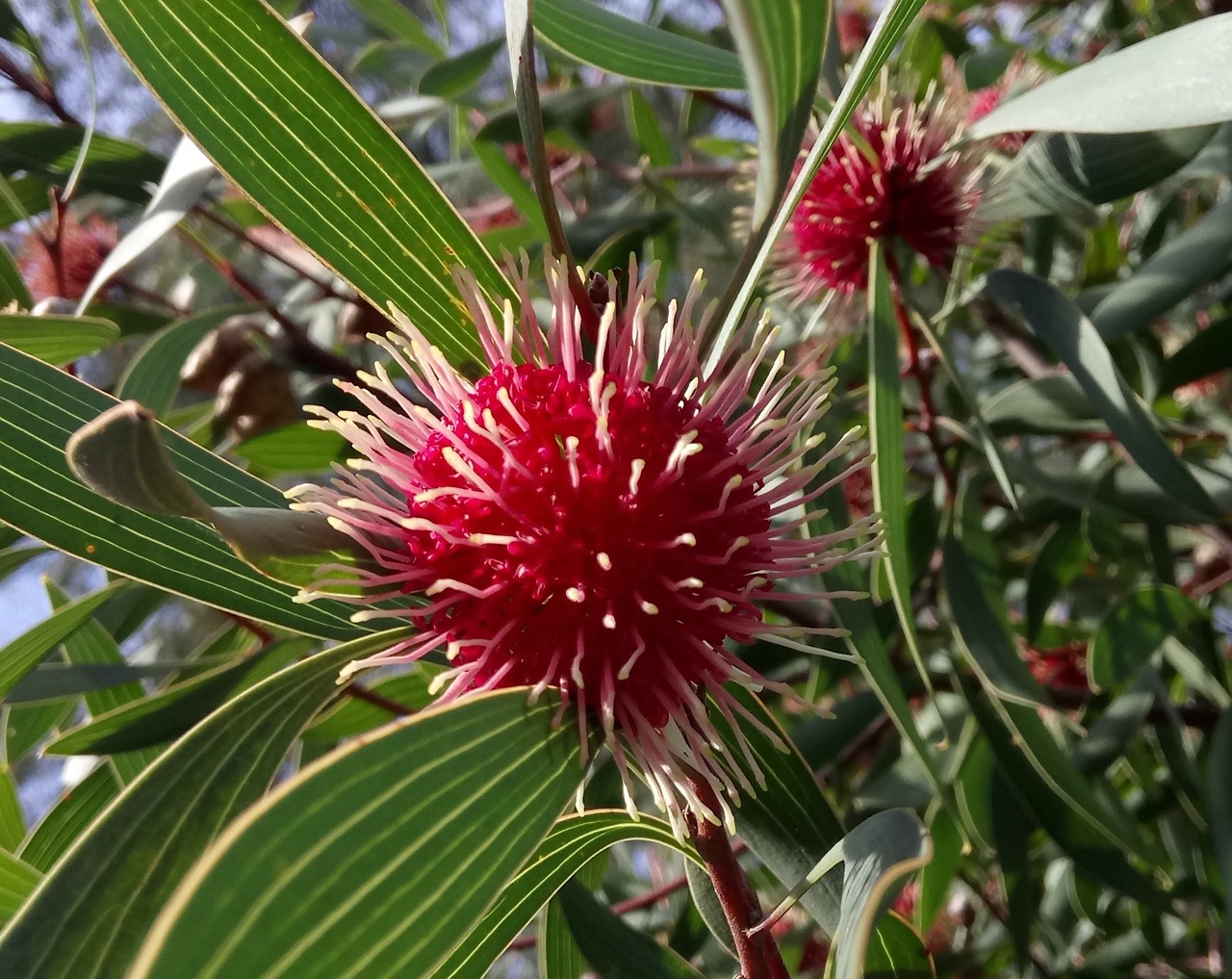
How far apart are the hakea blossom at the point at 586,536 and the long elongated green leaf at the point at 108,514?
5 centimetres

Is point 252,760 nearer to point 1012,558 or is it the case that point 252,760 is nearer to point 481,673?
point 481,673

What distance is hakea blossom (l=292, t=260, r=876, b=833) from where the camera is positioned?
0.57 metres

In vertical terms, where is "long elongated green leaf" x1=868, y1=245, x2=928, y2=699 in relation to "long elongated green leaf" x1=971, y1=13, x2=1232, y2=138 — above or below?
below

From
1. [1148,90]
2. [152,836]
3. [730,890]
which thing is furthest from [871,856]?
[1148,90]

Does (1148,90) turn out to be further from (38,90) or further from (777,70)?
(38,90)

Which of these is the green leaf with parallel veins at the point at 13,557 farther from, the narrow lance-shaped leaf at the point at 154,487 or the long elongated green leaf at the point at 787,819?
the long elongated green leaf at the point at 787,819

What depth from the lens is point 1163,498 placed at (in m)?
1.05

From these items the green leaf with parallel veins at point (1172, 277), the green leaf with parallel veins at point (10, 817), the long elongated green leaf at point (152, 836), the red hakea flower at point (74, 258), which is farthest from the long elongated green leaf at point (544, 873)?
the red hakea flower at point (74, 258)

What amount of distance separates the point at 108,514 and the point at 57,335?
336mm

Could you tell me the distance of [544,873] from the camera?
0.71 metres

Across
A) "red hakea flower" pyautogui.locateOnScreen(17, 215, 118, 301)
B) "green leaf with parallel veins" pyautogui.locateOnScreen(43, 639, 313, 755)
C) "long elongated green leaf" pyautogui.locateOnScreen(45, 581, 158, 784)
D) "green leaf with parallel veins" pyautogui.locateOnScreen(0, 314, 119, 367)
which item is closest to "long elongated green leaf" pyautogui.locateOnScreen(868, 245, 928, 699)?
"green leaf with parallel veins" pyautogui.locateOnScreen(43, 639, 313, 755)

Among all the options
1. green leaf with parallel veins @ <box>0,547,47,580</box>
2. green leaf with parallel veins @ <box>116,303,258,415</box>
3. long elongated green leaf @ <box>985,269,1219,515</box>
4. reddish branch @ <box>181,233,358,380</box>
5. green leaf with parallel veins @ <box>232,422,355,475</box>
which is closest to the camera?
long elongated green leaf @ <box>985,269,1219,515</box>

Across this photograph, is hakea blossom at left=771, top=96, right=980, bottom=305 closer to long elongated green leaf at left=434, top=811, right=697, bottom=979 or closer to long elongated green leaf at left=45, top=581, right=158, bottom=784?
long elongated green leaf at left=434, top=811, right=697, bottom=979

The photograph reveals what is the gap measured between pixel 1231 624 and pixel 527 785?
6.14 ft
